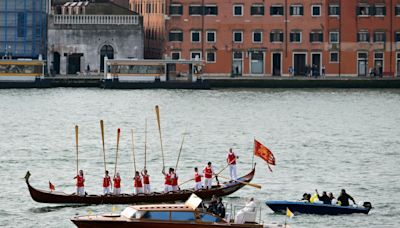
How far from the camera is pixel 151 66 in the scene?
128250 millimetres

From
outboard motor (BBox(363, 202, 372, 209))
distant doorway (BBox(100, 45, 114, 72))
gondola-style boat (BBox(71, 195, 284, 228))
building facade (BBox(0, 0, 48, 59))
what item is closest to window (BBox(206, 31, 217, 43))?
distant doorway (BBox(100, 45, 114, 72))

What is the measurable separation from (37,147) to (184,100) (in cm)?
3879

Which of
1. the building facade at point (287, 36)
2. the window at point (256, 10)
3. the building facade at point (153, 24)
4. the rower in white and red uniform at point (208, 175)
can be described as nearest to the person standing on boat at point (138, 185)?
the rower in white and red uniform at point (208, 175)

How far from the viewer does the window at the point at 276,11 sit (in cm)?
13488

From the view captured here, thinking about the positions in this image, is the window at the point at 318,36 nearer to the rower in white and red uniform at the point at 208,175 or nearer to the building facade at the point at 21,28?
the building facade at the point at 21,28

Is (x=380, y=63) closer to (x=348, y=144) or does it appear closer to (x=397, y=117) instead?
(x=397, y=117)

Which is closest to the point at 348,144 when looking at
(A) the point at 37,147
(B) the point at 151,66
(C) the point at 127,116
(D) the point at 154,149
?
(D) the point at 154,149

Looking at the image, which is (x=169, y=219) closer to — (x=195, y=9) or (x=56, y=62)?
(x=195, y=9)

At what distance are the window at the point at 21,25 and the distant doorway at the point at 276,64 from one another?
20541mm

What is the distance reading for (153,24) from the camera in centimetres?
13888

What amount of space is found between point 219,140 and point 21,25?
164 ft

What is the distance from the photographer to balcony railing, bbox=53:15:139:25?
133625 millimetres

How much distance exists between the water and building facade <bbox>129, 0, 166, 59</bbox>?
825 centimetres

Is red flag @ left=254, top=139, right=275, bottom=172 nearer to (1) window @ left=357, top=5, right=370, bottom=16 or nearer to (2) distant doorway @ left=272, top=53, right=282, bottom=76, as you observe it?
(2) distant doorway @ left=272, top=53, right=282, bottom=76
